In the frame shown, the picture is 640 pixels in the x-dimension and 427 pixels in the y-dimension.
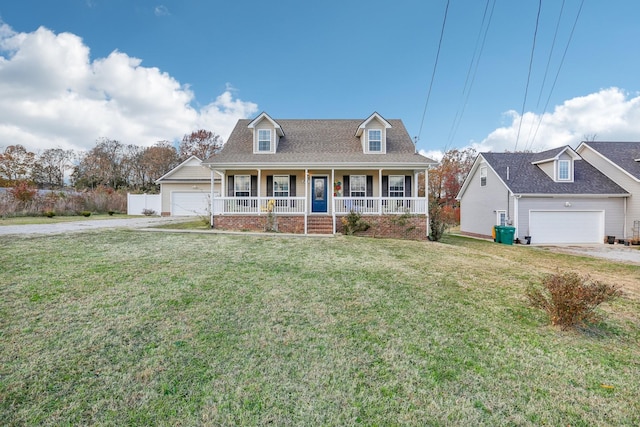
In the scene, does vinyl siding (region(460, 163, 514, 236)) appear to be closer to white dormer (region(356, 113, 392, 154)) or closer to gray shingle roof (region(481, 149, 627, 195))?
gray shingle roof (region(481, 149, 627, 195))

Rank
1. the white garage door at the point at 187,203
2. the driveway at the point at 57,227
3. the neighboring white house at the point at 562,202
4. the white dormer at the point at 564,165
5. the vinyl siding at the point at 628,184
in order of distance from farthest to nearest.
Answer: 1. the white garage door at the point at 187,203
2. the white dormer at the point at 564,165
3. the neighboring white house at the point at 562,202
4. the vinyl siding at the point at 628,184
5. the driveway at the point at 57,227

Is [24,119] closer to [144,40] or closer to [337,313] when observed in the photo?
[144,40]

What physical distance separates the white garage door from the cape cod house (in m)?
8.88

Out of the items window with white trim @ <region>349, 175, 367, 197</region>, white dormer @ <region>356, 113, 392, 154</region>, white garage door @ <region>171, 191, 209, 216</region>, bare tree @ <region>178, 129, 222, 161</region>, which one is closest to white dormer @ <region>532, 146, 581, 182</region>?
white dormer @ <region>356, 113, 392, 154</region>

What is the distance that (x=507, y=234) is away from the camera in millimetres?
15641

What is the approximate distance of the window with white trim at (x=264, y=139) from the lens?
608 inches

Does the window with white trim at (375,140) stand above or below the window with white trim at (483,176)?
above

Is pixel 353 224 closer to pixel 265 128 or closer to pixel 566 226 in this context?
pixel 265 128

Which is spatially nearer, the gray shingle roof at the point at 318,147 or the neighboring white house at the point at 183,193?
the gray shingle roof at the point at 318,147

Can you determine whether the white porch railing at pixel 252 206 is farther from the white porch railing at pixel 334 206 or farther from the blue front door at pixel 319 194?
the blue front door at pixel 319 194

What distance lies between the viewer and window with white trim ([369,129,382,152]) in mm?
15492

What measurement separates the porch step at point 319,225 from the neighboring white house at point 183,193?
13334 millimetres

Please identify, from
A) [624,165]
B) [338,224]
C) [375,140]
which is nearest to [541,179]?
[624,165]

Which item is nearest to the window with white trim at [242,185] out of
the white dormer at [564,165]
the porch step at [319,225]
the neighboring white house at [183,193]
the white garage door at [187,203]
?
the porch step at [319,225]
